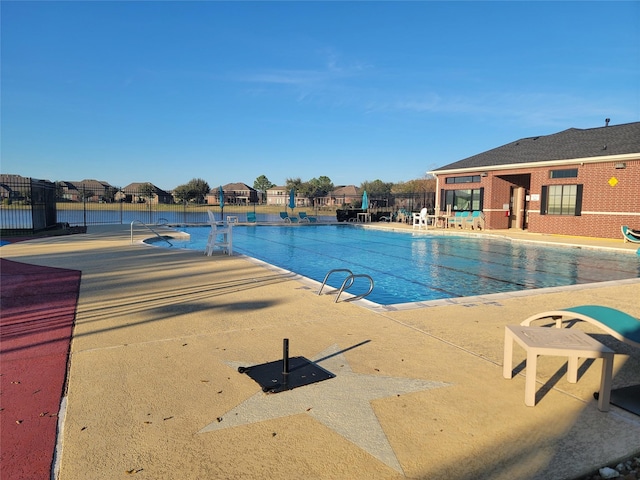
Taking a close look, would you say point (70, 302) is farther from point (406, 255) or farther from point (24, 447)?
point (406, 255)

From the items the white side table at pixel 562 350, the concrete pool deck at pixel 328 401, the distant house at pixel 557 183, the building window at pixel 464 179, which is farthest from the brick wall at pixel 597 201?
the white side table at pixel 562 350

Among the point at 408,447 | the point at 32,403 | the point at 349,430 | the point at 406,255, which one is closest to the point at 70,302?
the point at 32,403

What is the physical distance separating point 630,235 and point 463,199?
10.2 meters

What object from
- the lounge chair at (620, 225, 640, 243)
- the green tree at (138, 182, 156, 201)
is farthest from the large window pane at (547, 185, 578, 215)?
the green tree at (138, 182, 156, 201)

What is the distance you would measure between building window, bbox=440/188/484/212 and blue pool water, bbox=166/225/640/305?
5.23 meters

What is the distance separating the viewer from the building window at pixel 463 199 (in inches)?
959

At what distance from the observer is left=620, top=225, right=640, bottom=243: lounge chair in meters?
15.9

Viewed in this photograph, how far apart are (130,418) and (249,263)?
303 inches

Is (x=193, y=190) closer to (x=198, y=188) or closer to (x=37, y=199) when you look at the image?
(x=198, y=188)

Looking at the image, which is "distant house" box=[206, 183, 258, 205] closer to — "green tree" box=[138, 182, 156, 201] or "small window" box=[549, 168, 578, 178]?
"green tree" box=[138, 182, 156, 201]

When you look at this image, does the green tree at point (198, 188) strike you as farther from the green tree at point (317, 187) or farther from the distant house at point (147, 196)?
the green tree at point (317, 187)

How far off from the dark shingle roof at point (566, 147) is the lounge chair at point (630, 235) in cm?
308

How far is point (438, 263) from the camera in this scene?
12.5 m

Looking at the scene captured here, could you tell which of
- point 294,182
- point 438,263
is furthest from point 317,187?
point 438,263
